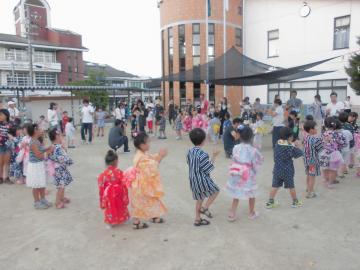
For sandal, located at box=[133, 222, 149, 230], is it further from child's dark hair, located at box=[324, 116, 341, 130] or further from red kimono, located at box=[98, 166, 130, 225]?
child's dark hair, located at box=[324, 116, 341, 130]

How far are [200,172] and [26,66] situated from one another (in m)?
38.6

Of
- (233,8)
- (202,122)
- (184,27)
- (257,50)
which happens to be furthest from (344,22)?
(202,122)

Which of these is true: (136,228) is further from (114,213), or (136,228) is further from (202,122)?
(202,122)

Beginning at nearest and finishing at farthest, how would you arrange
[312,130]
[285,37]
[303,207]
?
1. [303,207]
2. [312,130]
3. [285,37]

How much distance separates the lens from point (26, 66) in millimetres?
36812

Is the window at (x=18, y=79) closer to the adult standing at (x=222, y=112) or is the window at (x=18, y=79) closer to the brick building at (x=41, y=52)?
the brick building at (x=41, y=52)

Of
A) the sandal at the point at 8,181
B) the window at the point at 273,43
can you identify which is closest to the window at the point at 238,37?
the window at the point at 273,43

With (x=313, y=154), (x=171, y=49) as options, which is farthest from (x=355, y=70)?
(x=171, y=49)

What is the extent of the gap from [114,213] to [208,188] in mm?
1177

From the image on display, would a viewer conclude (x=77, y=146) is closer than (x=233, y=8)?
Yes

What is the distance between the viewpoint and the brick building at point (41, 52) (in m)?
35.8

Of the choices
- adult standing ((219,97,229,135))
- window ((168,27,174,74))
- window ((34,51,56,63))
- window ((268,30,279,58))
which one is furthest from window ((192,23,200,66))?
window ((34,51,56,63))

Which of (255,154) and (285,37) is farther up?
(285,37)

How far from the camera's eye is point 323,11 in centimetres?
1661
